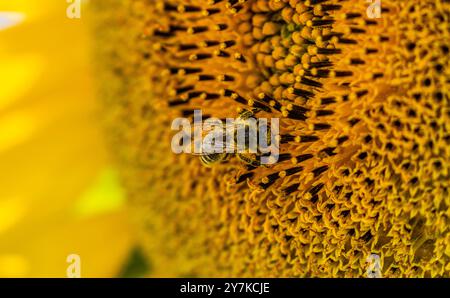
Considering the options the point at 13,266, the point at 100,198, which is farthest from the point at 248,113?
the point at 13,266

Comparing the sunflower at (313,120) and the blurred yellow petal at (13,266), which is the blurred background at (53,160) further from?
the sunflower at (313,120)

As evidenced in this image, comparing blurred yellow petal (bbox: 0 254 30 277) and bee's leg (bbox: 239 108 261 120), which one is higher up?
bee's leg (bbox: 239 108 261 120)

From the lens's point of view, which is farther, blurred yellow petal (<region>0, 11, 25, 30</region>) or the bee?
blurred yellow petal (<region>0, 11, 25, 30</region>)

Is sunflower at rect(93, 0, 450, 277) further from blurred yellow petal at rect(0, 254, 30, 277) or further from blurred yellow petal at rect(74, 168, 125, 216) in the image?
blurred yellow petal at rect(0, 254, 30, 277)

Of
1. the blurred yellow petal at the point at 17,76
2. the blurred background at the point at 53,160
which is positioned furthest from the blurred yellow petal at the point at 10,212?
the blurred yellow petal at the point at 17,76

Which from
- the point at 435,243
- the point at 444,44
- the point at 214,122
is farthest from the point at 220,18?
the point at 435,243

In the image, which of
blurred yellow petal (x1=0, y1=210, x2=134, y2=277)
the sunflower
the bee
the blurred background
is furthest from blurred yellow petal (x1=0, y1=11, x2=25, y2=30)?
the bee

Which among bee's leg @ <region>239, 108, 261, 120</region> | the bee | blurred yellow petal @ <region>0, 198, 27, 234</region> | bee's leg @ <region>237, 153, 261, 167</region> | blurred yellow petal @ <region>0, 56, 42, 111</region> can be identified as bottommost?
blurred yellow petal @ <region>0, 198, 27, 234</region>

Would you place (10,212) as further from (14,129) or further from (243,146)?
(243,146)
